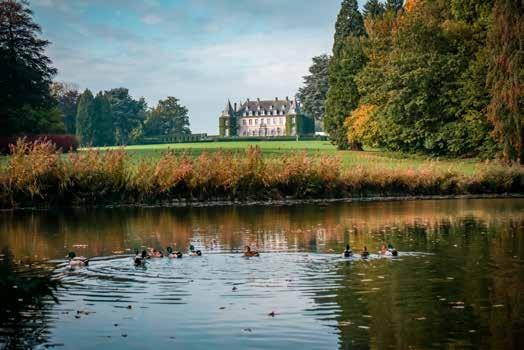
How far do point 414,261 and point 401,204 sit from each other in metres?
17.5

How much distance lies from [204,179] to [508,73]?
71.1 ft

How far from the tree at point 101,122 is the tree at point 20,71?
162 feet

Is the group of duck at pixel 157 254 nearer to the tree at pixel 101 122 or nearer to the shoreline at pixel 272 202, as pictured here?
the shoreline at pixel 272 202

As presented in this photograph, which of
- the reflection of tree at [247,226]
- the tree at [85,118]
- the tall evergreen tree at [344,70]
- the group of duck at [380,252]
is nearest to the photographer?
the group of duck at [380,252]

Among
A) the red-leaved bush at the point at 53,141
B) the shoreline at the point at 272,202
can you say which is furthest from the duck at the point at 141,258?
the red-leaved bush at the point at 53,141

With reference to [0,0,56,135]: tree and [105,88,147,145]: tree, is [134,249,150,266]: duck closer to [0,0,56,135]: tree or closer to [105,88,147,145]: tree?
[0,0,56,135]: tree

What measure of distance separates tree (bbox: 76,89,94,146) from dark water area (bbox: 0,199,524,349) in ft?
318

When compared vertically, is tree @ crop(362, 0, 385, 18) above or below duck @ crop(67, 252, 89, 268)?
above

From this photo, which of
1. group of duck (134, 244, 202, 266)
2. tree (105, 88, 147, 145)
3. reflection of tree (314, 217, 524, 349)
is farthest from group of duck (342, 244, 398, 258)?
tree (105, 88, 147, 145)

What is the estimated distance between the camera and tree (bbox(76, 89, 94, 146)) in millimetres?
122062

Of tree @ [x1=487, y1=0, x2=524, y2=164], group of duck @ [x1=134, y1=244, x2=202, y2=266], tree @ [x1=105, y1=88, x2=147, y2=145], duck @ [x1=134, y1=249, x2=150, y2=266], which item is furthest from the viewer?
tree @ [x1=105, y1=88, x2=147, y2=145]

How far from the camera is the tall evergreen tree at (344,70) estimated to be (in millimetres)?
74312

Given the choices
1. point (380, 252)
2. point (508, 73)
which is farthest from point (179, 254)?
point (508, 73)

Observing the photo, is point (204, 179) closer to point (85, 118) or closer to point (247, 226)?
point (247, 226)
